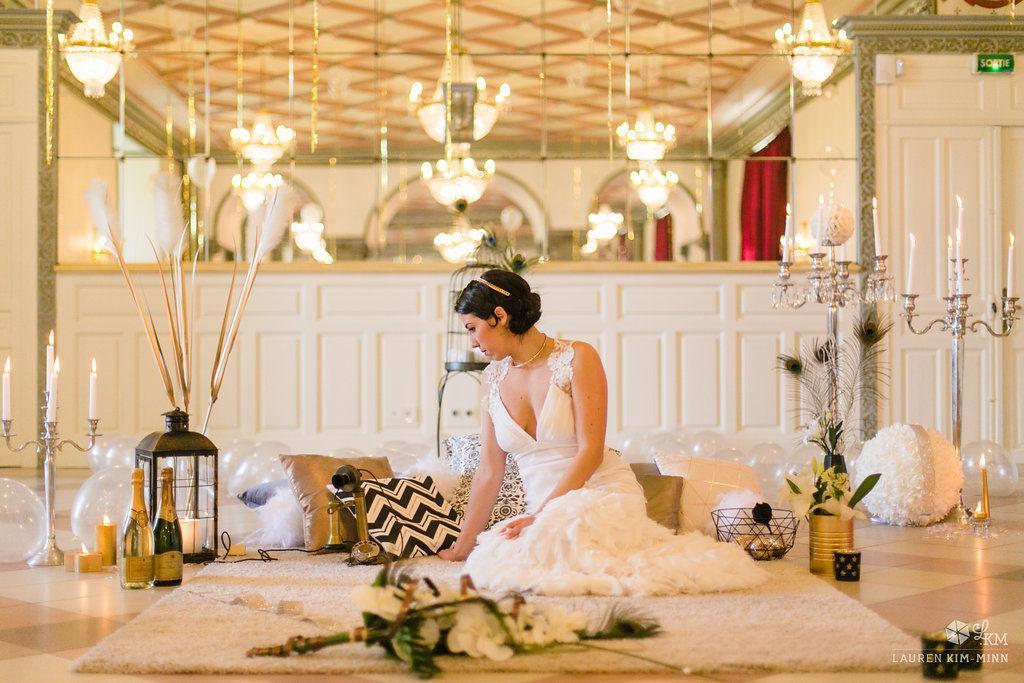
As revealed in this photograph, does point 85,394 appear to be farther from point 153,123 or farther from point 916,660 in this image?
point 916,660

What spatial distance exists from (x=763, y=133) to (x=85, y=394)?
557 centimetres

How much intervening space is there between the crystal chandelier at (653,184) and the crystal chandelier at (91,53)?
402cm

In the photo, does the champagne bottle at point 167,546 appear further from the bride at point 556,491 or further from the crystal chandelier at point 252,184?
the crystal chandelier at point 252,184

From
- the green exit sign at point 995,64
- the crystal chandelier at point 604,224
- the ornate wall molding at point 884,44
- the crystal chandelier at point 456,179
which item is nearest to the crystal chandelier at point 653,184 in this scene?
the crystal chandelier at point 604,224

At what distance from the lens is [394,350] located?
9.06 meters

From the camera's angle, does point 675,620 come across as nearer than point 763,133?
Yes

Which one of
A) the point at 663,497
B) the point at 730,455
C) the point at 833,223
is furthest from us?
the point at 730,455

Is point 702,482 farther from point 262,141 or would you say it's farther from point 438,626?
point 262,141

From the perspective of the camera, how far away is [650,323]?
358 inches

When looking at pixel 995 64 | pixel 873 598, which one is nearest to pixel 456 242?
pixel 995 64

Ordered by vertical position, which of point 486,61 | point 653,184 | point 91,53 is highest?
point 486,61

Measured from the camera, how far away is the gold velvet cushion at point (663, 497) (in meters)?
4.76

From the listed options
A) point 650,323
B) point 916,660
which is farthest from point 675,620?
point 650,323

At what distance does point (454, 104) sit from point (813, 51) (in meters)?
2.80
